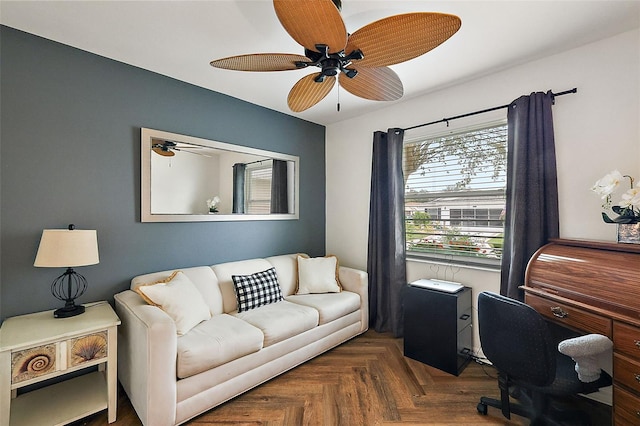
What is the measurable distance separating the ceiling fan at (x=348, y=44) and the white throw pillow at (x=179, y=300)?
5.20 ft

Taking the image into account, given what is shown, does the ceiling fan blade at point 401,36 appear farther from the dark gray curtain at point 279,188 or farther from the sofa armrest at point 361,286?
the sofa armrest at point 361,286

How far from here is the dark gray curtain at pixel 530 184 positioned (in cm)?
221

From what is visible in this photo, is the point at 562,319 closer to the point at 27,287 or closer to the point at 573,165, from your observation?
the point at 573,165

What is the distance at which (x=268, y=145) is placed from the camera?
3.45 meters

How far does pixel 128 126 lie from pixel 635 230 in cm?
356

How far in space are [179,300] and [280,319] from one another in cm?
78

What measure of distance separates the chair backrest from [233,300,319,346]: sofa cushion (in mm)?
1335

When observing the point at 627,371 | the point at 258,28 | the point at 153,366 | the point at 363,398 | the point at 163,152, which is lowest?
the point at 363,398

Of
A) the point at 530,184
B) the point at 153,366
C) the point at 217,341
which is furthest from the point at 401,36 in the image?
the point at 153,366

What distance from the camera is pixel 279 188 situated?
3547 mm

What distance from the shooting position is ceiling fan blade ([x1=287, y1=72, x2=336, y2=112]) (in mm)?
1895

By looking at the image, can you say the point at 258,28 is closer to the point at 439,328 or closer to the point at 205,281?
the point at 205,281

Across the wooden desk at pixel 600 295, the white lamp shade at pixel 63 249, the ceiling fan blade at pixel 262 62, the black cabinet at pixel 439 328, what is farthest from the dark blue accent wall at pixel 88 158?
the wooden desk at pixel 600 295

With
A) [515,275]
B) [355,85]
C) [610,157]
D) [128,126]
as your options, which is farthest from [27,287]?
[610,157]
